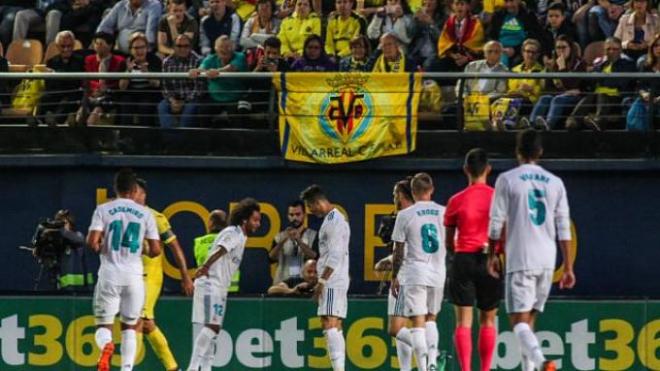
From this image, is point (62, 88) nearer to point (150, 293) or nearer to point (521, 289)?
point (150, 293)

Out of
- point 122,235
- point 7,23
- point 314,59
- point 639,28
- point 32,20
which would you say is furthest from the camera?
point 7,23

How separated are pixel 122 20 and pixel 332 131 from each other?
367 cm

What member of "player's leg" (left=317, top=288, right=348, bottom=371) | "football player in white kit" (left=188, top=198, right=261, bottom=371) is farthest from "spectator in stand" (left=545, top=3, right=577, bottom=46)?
"football player in white kit" (left=188, top=198, right=261, bottom=371)

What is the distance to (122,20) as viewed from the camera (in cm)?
2497

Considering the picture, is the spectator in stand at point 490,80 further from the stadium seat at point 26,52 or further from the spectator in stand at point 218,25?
the stadium seat at point 26,52

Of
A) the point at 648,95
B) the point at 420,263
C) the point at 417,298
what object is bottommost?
the point at 417,298

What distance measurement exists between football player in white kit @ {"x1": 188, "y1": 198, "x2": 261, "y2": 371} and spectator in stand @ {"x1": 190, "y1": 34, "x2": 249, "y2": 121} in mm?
3849

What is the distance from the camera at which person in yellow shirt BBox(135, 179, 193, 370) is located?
19.2 meters

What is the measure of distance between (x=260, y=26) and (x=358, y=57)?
1.72 meters

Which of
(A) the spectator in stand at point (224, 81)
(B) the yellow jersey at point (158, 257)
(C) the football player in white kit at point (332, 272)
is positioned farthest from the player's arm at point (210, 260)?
(A) the spectator in stand at point (224, 81)

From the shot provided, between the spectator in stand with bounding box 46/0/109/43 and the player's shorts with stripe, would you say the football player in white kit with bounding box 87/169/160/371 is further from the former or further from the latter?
the spectator in stand with bounding box 46/0/109/43

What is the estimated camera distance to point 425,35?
78.3 ft

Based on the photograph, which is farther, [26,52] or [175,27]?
[26,52]

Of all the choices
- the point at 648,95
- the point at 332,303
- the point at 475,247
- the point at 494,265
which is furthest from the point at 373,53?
the point at 494,265
